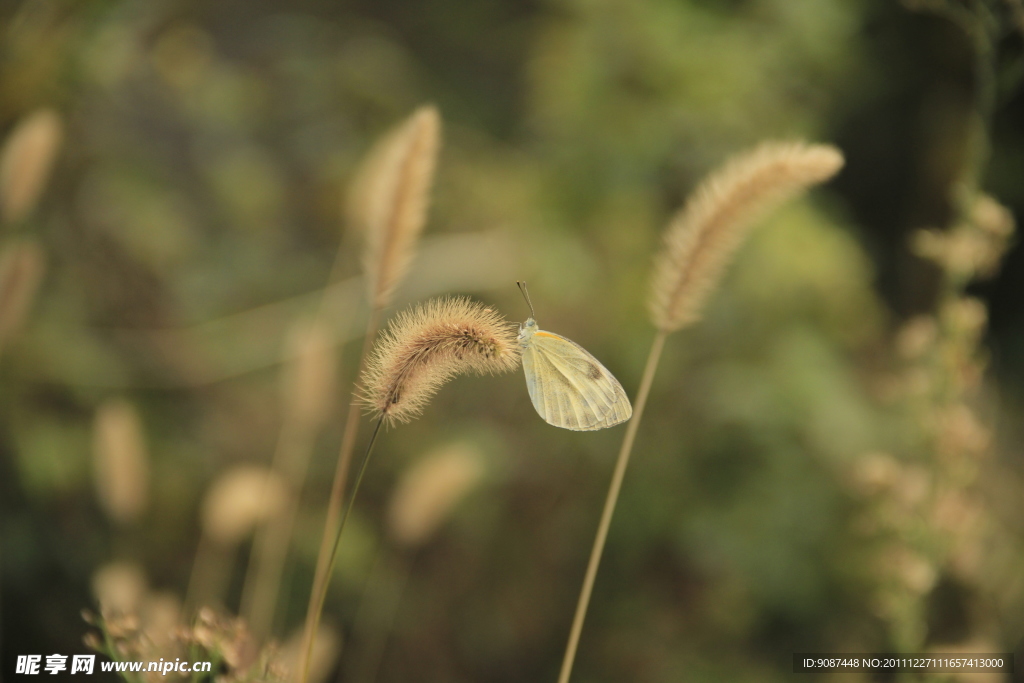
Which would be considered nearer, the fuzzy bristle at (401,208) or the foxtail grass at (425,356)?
the foxtail grass at (425,356)

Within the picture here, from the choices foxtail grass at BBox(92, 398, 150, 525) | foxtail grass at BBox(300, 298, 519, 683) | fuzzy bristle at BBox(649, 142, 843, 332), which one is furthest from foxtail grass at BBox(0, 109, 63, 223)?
fuzzy bristle at BBox(649, 142, 843, 332)

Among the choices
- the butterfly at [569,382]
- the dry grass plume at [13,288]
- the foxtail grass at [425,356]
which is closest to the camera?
the foxtail grass at [425,356]

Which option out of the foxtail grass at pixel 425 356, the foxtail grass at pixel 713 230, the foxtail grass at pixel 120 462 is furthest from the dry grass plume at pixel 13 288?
the foxtail grass at pixel 713 230

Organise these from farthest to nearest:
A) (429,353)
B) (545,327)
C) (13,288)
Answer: (545,327), (13,288), (429,353)

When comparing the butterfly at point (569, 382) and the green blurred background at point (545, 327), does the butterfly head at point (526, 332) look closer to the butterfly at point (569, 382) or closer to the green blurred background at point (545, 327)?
A: the butterfly at point (569, 382)

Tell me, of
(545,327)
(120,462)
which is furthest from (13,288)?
(545,327)

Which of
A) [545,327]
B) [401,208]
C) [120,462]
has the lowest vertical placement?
[120,462]

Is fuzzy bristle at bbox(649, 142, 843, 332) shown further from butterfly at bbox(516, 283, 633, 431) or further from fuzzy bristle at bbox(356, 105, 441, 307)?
fuzzy bristle at bbox(356, 105, 441, 307)

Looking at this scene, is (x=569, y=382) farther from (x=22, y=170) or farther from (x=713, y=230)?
(x=22, y=170)
